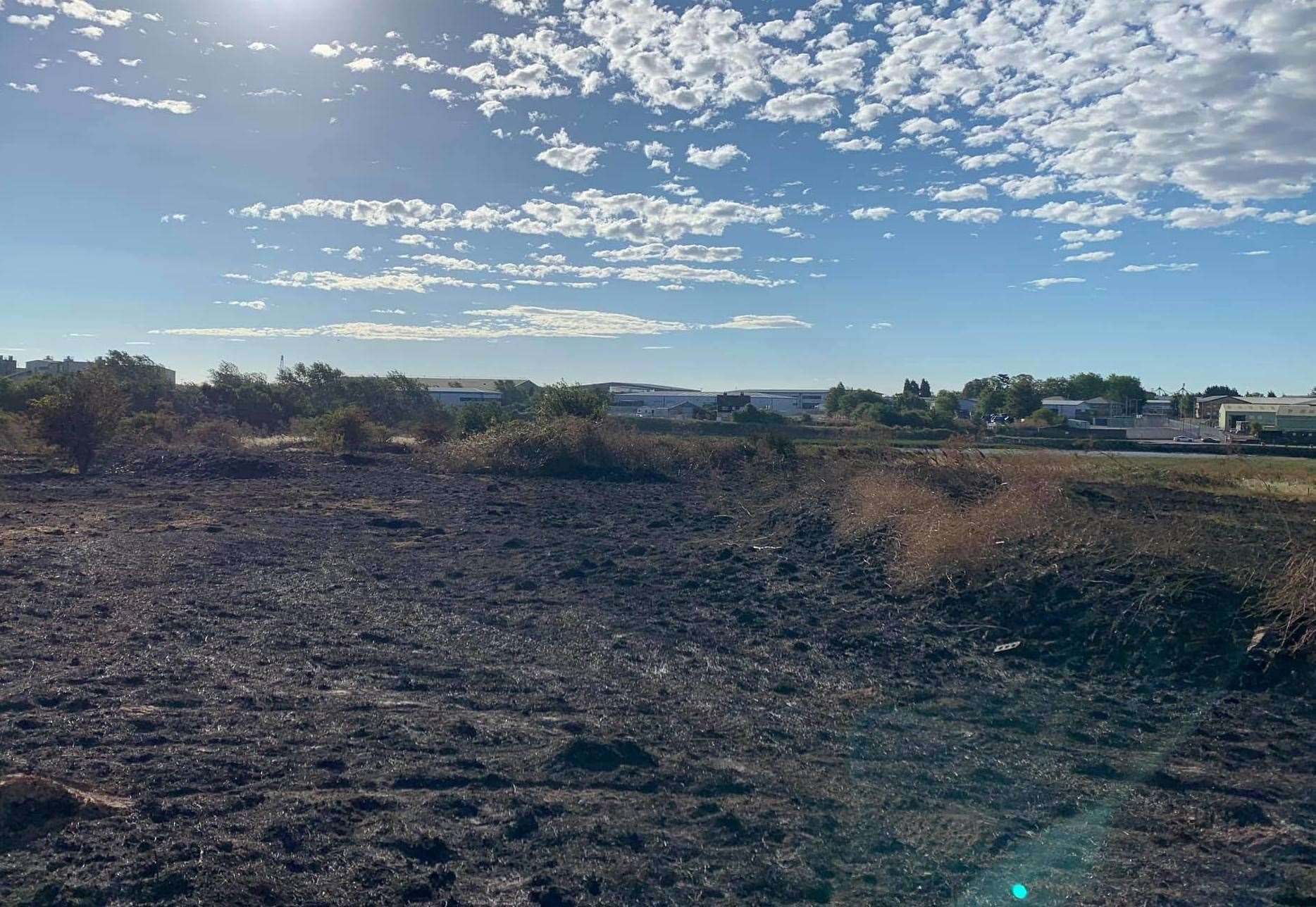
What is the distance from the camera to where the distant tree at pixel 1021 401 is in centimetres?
7294

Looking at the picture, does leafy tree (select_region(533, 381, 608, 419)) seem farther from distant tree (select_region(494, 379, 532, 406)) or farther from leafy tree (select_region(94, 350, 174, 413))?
distant tree (select_region(494, 379, 532, 406))

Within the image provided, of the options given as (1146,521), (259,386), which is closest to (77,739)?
(1146,521)

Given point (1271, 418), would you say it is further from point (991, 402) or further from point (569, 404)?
point (569, 404)

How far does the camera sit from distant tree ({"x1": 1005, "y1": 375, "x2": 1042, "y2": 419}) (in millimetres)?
72938

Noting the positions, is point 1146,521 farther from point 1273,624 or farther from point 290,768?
point 290,768

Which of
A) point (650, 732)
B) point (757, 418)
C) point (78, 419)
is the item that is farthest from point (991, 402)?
point (650, 732)

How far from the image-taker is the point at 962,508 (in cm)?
1473

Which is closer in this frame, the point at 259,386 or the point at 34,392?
the point at 34,392

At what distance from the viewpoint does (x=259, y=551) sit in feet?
50.5

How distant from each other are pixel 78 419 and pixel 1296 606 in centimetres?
3037

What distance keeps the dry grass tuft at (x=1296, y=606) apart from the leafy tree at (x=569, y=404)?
29.2m

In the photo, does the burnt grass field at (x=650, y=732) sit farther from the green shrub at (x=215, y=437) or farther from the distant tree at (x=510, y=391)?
the distant tree at (x=510, y=391)

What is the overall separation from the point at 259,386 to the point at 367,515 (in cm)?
4598

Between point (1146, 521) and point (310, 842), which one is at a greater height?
point (1146, 521)
